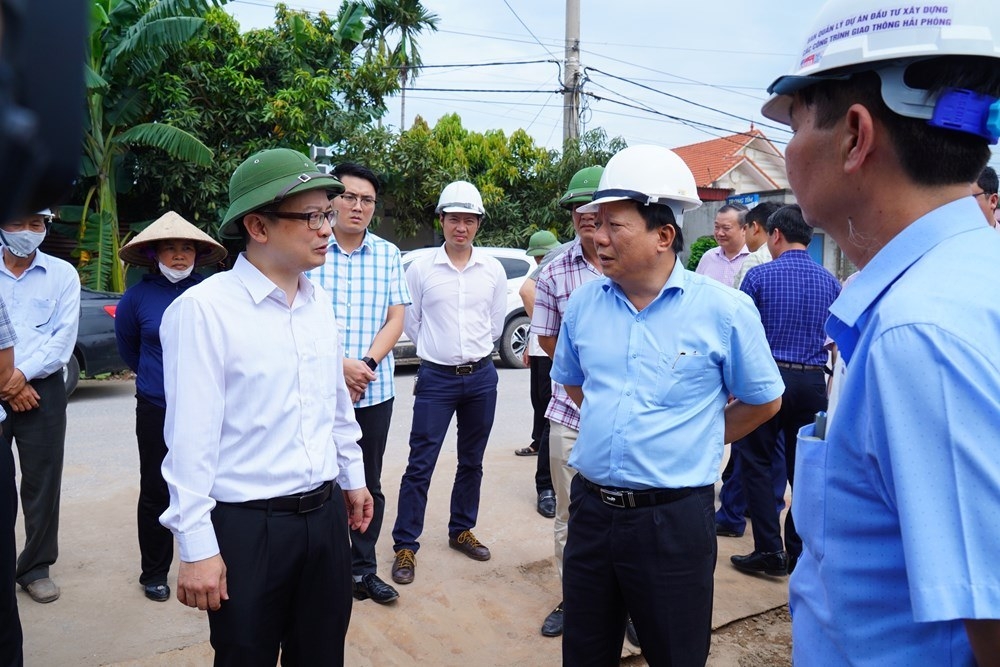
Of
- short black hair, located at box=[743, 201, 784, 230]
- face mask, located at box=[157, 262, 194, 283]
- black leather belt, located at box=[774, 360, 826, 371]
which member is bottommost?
black leather belt, located at box=[774, 360, 826, 371]

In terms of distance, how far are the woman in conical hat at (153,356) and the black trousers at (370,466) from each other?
0.99 metres

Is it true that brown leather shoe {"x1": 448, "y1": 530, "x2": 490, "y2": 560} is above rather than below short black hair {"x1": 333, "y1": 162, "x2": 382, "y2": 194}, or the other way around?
below

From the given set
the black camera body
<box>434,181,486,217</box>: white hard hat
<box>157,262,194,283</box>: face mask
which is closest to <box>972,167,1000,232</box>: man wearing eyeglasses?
<box>434,181,486,217</box>: white hard hat

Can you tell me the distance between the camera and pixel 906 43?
112cm

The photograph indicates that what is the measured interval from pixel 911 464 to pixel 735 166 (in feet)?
91.0

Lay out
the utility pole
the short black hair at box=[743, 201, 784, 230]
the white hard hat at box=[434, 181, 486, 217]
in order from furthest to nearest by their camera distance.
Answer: the utility pole < the short black hair at box=[743, 201, 784, 230] < the white hard hat at box=[434, 181, 486, 217]

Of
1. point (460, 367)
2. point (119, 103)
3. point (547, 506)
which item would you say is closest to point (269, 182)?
point (460, 367)

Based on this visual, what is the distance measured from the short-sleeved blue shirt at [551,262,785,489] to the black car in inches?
307

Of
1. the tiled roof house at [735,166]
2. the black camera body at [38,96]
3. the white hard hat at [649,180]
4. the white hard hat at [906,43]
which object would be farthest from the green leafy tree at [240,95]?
the tiled roof house at [735,166]

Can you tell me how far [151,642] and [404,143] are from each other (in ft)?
45.9

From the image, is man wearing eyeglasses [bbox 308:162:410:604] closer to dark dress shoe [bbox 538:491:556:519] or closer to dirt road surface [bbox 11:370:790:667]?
dirt road surface [bbox 11:370:790:667]

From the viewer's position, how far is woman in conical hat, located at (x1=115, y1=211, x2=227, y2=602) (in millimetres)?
3920

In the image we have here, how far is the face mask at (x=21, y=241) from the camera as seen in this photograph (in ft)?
12.6

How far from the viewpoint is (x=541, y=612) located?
389cm
